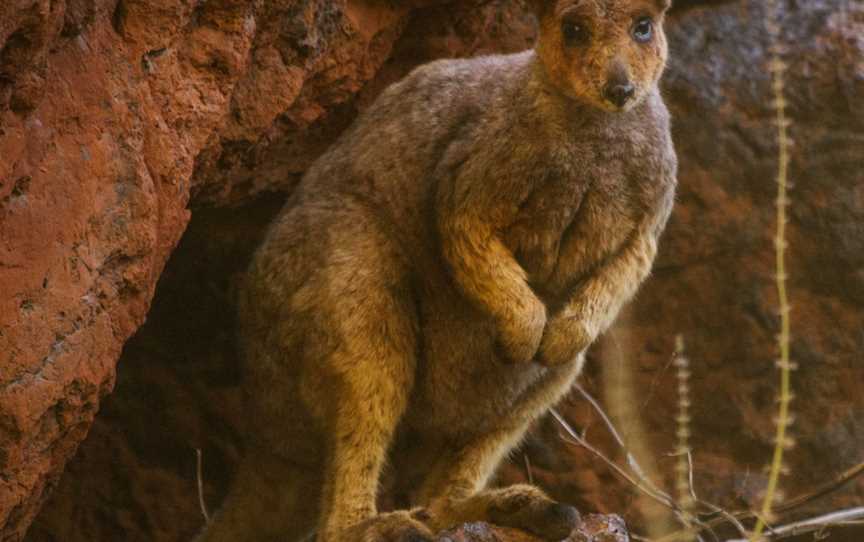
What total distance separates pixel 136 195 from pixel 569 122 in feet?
4.92

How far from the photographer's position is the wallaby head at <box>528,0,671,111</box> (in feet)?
13.6

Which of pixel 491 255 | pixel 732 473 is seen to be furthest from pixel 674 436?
pixel 491 255

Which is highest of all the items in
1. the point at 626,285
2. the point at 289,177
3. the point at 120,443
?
the point at 289,177

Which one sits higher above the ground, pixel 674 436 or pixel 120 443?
pixel 120 443

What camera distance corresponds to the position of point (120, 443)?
5.73m

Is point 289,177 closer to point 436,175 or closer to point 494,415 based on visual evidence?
point 436,175

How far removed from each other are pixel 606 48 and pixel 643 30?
20 centimetres

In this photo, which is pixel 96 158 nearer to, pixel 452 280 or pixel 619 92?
pixel 452 280

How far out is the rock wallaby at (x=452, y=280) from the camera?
4461mm

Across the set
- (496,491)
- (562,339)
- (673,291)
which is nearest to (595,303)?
(562,339)

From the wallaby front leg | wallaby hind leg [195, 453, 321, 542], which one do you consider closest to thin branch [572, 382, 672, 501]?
the wallaby front leg

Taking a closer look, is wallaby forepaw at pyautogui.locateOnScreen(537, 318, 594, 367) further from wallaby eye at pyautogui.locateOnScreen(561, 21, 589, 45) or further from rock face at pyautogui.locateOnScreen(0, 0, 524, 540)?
rock face at pyautogui.locateOnScreen(0, 0, 524, 540)

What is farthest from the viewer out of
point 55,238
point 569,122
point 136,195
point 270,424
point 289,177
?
point 289,177

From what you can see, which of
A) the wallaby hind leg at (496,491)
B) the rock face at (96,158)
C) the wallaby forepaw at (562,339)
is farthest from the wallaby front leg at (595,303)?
the rock face at (96,158)
